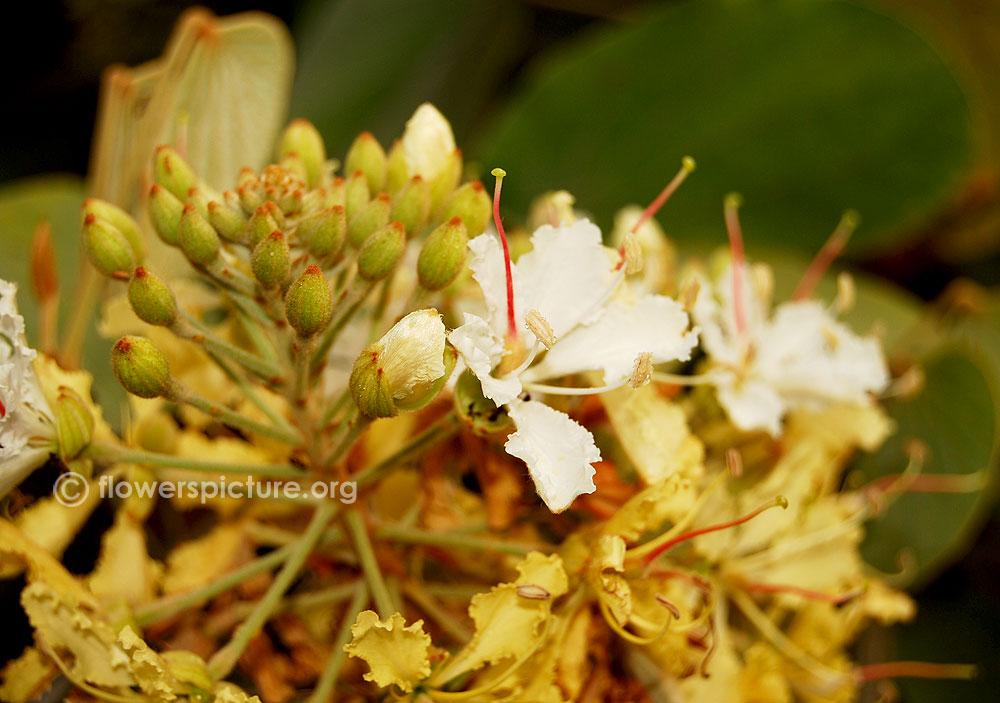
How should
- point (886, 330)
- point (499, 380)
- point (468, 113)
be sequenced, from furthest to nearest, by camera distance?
point (468, 113)
point (886, 330)
point (499, 380)

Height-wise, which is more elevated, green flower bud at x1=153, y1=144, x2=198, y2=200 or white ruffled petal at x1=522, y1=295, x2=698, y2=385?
green flower bud at x1=153, y1=144, x2=198, y2=200

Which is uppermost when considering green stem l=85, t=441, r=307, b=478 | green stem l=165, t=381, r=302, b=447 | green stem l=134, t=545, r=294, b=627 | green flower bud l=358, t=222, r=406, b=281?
green flower bud l=358, t=222, r=406, b=281

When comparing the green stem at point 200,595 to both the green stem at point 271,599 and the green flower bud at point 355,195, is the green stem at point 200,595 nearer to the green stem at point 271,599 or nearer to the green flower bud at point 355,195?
the green stem at point 271,599

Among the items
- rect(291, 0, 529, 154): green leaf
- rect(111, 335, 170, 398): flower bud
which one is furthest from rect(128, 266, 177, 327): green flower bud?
rect(291, 0, 529, 154): green leaf

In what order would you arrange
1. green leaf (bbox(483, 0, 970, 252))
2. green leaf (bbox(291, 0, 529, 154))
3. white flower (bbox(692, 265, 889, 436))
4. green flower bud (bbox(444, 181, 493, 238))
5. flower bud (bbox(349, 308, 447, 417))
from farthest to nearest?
1. green leaf (bbox(291, 0, 529, 154))
2. green leaf (bbox(483, 0, 970, 252))
3. white flower (bbox(692, 265, 889, 436))
4. green flower bud (bbox(444, 181, 493, 238))
5. flower bud (bbox(349, 308, 447, 417))

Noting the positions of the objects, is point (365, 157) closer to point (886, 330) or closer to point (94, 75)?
point (886, 330)

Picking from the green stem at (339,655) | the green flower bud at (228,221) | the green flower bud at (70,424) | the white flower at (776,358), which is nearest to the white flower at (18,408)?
the green flower bud at (70,424)

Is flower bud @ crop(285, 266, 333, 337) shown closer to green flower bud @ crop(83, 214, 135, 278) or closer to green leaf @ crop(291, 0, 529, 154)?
green flower bud @ crop(83, 214, 135, 278)

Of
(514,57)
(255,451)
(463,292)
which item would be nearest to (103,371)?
(255,451)
